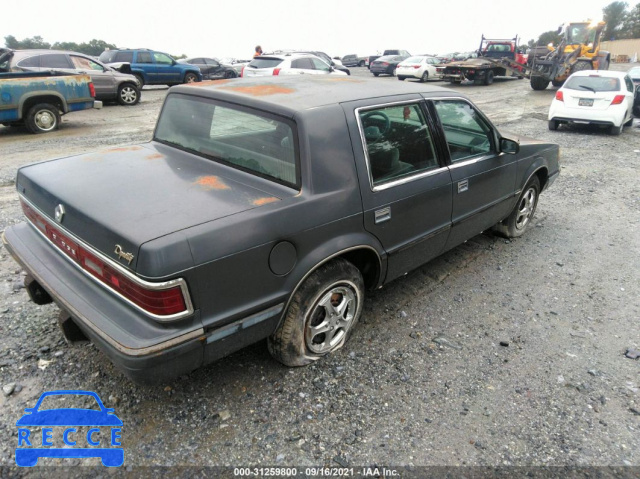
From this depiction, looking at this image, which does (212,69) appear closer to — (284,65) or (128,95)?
(284,65)

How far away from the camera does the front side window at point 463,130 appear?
3.59 meters

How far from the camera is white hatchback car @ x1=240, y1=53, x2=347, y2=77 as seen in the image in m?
15.3

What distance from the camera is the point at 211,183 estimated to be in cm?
268

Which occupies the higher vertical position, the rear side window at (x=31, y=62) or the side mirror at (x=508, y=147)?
the rear side window at (x=31, y=62)

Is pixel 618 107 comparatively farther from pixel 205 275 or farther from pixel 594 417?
pixel 205 275

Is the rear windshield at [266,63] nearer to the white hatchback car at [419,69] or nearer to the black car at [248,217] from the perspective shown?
the white hatchback car at [419,69]

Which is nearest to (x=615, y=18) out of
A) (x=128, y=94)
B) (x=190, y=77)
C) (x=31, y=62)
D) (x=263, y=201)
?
(x=190, y=77)

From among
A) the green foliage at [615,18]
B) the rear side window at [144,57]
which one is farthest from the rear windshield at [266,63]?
the green foliage at [615,18]

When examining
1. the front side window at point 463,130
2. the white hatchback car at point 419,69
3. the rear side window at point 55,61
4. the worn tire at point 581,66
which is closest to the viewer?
the front side window at point 463,130

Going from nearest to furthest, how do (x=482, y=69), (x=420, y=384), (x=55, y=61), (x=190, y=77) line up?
(x=420, y=384) → (x=55, y=61) → (x=190, y=77) → (x=482, y=69)

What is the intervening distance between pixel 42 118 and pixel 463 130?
9.74m

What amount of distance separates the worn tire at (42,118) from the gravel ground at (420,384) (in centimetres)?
696

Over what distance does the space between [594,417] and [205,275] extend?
2.38m

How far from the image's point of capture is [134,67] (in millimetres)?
17078
